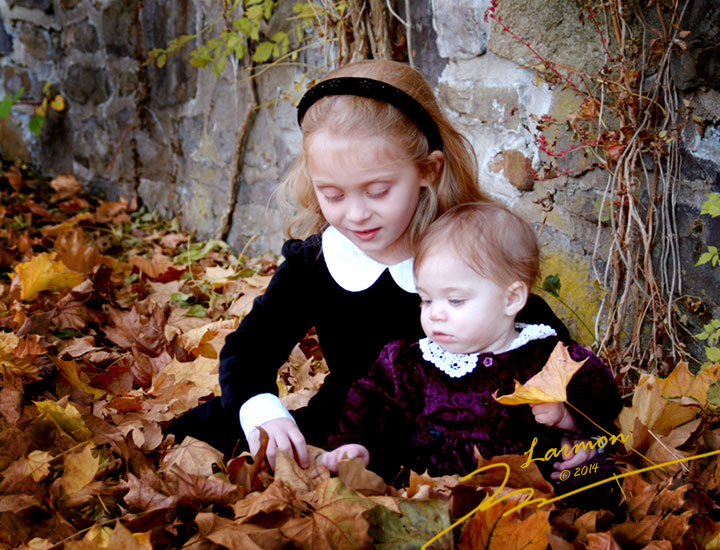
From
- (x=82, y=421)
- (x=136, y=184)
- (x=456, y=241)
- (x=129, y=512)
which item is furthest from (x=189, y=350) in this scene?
(x=136, y=184)

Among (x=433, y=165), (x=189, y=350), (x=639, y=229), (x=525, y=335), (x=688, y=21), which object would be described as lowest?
(x=189, y=350)

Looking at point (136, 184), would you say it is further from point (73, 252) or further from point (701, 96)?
point (701, 96)

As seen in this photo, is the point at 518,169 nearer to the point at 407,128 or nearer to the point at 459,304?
the point at 407,128

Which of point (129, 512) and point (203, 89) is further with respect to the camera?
point (203, 89)

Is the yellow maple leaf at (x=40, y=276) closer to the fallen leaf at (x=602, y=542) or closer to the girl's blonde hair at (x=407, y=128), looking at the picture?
the girl's blonde hair at (x=407, y=128)

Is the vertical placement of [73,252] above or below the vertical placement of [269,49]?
below

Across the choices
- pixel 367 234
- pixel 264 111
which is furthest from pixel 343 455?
→ pixel 264 111

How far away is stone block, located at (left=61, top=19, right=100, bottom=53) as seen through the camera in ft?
12.8

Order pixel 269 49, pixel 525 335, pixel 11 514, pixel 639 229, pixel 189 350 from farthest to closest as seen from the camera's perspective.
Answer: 1. pixel 269 49
2. pixel 189 350
3. pixel 639 229
4. pixel 525 335
5. pixel 11 514

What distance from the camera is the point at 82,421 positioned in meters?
1.38

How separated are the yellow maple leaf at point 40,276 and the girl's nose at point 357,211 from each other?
1430mm

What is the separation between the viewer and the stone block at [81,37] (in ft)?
12.8

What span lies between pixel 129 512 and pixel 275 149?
193cm

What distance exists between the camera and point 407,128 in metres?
1.38
